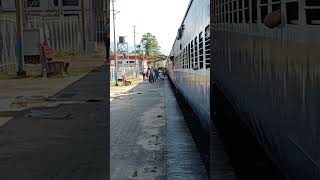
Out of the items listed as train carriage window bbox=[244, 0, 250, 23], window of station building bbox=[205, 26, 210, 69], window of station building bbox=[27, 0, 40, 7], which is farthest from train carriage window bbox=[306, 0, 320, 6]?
window of station building bbox=[27, 0, 40, 7]

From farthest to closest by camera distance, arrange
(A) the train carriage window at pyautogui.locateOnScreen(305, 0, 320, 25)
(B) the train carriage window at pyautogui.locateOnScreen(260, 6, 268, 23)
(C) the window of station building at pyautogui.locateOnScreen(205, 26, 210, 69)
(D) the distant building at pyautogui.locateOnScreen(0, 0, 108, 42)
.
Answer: (D) the distant building at pyautogui.locateOnScreen(0, 0, 108, 42) < (C) the window of station building at pyautogui.locateOnScreen(205, 26, 210, 69) < (B) the train carriage window at pyautogui.locateOnScreen(260, 6, 268, 23) < (A) the train carriage window at pyautogui.locateOnScreen(305, 0, 320, 25)

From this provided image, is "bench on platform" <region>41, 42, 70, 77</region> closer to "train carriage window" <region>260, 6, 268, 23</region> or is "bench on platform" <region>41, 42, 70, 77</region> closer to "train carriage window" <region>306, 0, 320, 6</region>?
"train carriage window" <region>260, 6, 268, 23</region>

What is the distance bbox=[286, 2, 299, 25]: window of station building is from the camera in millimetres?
2691

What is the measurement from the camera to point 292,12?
278 cm

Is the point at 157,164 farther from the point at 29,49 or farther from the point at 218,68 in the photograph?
the point at 29,49

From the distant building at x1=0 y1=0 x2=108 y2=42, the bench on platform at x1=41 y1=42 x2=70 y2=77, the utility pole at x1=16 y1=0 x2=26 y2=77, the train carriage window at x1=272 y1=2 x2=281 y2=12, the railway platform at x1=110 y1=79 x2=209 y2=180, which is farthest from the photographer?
the distant building at x1=0 y1=0 x2=108 y2=42

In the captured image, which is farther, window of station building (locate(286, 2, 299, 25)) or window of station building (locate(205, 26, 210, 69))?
window of station building (locate(205, 26, 210, 69))

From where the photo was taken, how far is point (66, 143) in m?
10.2

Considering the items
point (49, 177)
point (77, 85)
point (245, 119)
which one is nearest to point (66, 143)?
point (49, 177)

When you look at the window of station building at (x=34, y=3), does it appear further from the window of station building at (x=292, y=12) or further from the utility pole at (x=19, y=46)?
the window of station building at (x=292, y=12)

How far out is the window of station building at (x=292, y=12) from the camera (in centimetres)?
269

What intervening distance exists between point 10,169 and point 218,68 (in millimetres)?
3109

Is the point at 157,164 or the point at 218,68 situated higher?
the point at 218,68

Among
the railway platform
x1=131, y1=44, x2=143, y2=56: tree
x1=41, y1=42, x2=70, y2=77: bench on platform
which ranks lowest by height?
the railway platform
